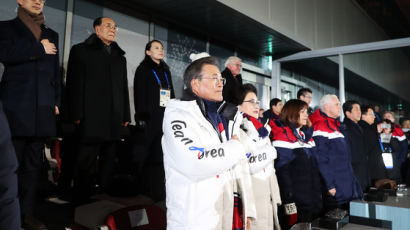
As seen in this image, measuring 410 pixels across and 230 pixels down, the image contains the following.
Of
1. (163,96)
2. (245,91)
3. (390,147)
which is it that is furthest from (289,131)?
(390,147)

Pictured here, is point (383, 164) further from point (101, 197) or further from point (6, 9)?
point (6, 9)

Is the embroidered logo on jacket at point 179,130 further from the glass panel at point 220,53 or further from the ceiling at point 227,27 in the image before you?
the glass panel at point 220,53

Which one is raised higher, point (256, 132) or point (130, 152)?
point (256, 132)

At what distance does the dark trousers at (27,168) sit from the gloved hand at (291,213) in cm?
184

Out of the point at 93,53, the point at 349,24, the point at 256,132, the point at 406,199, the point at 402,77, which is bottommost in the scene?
the point at 406,199

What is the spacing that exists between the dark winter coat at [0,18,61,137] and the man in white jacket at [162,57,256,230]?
3.37 feet

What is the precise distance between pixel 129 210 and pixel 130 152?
1314mm

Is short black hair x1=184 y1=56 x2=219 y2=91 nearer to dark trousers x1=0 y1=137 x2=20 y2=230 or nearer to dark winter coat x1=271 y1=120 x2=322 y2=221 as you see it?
dark trousers x1=0 y1=137 x2=20 y2=230

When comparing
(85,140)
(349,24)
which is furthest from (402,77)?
(85,140)

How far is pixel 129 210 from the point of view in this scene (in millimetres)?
1971

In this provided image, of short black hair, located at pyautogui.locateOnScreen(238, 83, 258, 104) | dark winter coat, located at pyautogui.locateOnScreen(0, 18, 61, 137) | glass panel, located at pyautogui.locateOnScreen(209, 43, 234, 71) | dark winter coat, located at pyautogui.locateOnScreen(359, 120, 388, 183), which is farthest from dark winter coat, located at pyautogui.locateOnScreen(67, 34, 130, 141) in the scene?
dark winter coat, located at pyautogui.locateOnScreen(359, 120, 388, 183)

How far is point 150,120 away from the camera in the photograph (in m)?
3.05

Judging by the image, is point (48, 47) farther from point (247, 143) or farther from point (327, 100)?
point (327, 100)

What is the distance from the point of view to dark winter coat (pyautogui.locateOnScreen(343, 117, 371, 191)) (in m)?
3.84
